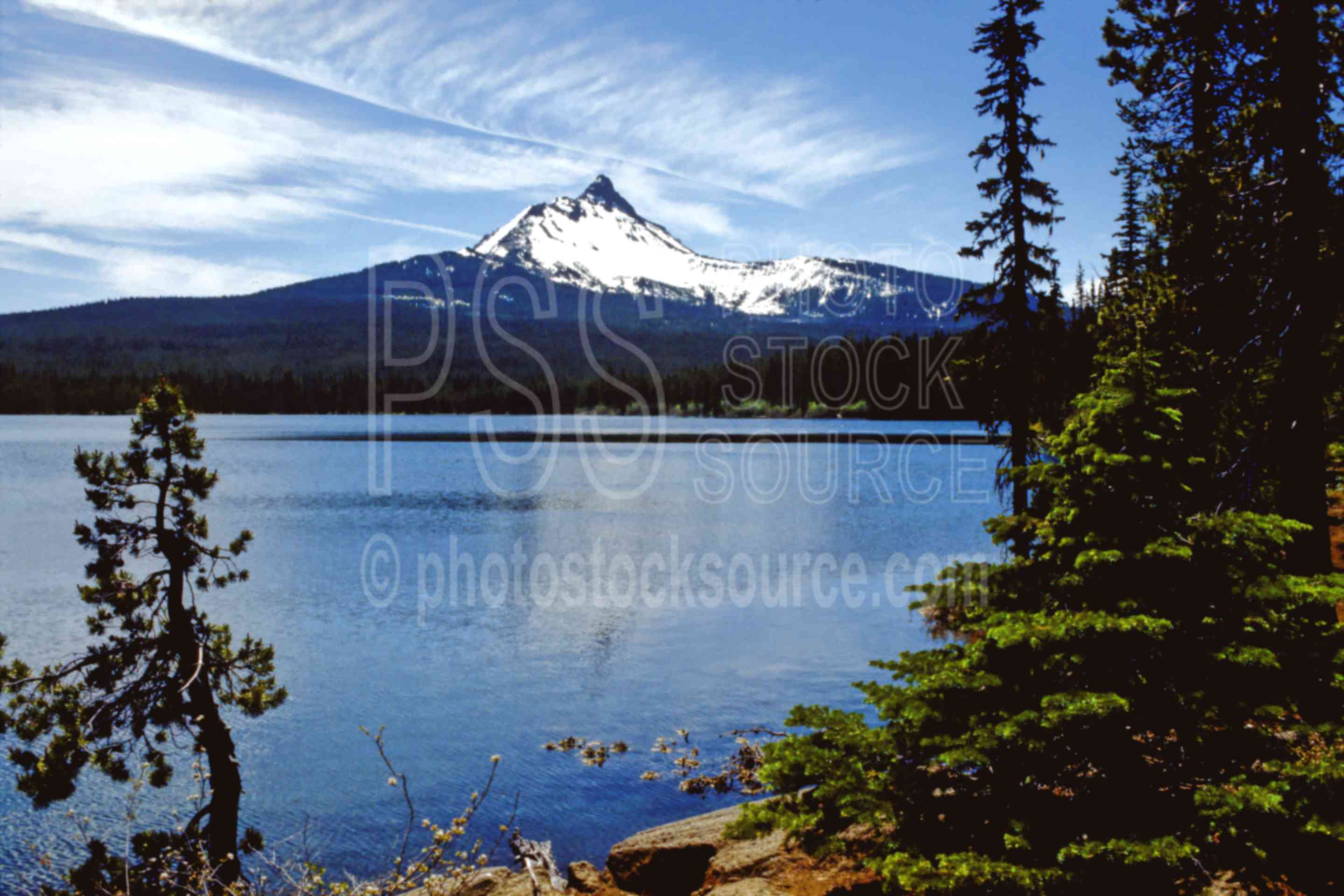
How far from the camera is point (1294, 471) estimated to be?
12.2 metres

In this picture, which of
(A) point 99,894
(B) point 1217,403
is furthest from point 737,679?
(A) point 99,894

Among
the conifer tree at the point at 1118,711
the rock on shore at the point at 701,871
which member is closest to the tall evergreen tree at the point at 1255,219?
the conifer tree at the point at 1118,711

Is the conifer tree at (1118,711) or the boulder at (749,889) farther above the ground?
the conifer tree at (1118,711)

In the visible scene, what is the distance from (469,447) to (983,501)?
219 feet

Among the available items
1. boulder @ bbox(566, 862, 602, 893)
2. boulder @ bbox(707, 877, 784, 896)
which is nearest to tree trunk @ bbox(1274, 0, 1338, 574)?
boulder @ bbox(707, 877, 784, 896)

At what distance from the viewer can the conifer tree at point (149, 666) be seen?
1108 centimetres

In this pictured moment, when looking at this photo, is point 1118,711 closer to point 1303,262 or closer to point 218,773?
point 1303,262

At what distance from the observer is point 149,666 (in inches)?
462

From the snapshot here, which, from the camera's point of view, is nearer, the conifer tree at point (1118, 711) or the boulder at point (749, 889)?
the conifer tree at point (1118, 711)

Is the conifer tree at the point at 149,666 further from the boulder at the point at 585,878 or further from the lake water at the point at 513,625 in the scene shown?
the boulder at the point at 585,878

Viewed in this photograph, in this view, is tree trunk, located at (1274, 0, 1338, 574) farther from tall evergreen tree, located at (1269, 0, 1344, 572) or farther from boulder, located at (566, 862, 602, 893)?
boulder, located at (566, 862, 602, 893)

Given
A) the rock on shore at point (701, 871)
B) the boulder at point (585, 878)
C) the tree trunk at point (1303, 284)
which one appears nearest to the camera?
the rock on shore at point (701, 871)

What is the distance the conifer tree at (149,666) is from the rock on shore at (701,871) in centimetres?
364

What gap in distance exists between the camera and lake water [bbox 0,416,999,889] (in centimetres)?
1434
